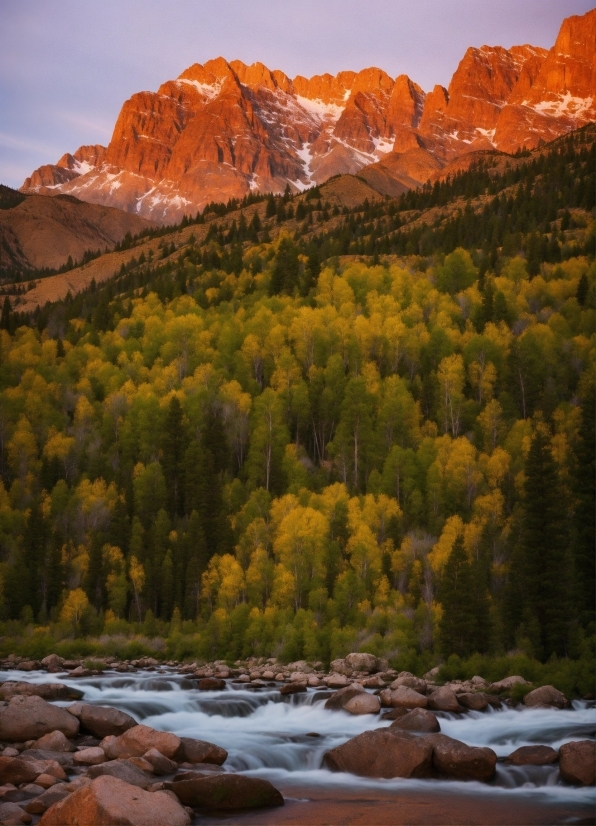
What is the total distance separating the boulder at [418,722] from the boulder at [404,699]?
4.31m

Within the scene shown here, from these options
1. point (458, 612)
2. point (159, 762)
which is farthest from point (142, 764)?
point (458, 612)

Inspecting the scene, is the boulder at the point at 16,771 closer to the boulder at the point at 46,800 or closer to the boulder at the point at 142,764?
the boulder at the point at 46,800

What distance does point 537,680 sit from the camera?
42.4m

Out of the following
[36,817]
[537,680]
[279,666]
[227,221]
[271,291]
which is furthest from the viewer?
[227,221]

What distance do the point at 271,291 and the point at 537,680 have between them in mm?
89637

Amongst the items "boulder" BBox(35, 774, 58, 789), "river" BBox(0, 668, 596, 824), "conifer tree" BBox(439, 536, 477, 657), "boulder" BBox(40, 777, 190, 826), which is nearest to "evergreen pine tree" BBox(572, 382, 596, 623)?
"conifer tree" BBox(439, 536, 477, 657)

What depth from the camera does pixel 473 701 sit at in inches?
1426

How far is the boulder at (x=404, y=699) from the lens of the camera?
3584 centimetres

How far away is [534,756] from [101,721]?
1559cm

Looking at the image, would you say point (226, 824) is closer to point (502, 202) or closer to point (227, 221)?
point (502, 202)

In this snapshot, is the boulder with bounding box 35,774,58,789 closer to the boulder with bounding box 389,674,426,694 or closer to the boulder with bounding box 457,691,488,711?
the boulder with bounding box 457,691,488,711

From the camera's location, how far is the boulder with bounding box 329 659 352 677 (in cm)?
4941

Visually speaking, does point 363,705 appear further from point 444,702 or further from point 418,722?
point 418,722

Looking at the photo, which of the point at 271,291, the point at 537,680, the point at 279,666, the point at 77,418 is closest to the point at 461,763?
the point at 537,680
